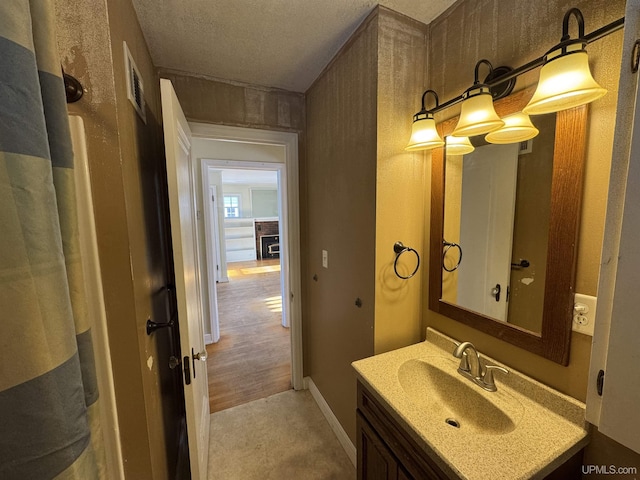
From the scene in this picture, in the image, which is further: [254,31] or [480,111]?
[254,31]

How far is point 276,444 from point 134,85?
84.6 inches

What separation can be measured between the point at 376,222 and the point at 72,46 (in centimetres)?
121

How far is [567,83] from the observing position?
707 mm

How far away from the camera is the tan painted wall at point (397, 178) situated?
121cm

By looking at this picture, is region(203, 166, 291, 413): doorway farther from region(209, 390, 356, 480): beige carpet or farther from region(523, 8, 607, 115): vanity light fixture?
region(523, 8, 607, 115): vanity light fixture

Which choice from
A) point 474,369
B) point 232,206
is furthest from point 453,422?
point 232,206

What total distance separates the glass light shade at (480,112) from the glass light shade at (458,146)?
18 cm

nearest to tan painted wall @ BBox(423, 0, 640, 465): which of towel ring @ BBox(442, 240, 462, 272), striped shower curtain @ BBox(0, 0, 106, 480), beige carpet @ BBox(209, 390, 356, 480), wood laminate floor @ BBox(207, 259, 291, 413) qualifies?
towel ring @ BBox(442, 240, 462, 272)

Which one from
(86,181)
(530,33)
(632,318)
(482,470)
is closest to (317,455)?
(482,470)

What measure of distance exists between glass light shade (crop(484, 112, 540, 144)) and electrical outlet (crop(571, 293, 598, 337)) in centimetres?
57

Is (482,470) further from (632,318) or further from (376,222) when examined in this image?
(376,222)

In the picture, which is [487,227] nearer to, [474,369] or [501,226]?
[501,226]

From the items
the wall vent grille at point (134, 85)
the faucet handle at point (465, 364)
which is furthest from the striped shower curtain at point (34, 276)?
the faucet handle at point (465, 364)

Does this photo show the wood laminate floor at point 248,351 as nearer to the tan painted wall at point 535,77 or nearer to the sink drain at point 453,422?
the sink drain at point 453,422
